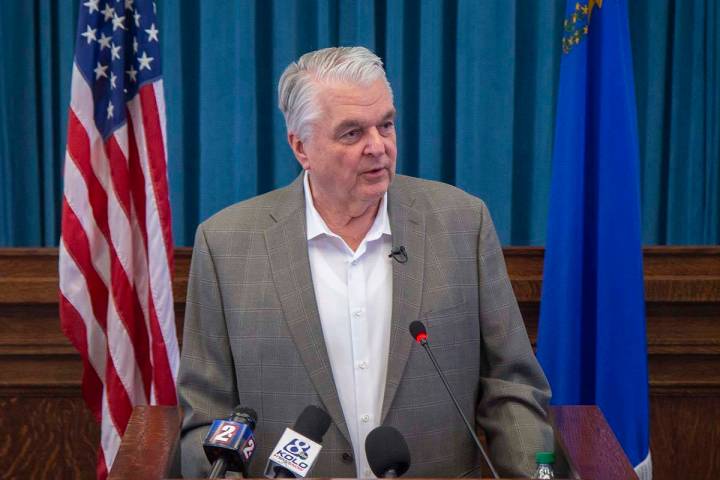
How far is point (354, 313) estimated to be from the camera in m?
2.26

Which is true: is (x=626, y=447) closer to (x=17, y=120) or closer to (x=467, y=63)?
(x=467, y=63)

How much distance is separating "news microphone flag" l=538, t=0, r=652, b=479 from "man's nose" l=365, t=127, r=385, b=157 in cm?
114

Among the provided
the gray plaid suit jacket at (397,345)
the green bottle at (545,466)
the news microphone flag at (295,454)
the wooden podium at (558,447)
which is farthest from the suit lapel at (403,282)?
the news microphone flag at (295,454)

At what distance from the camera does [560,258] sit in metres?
3.20

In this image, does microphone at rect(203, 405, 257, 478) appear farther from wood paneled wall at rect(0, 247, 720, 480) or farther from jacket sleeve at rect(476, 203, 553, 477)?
wood paneled wall at rect(0, 247, 720, 480)

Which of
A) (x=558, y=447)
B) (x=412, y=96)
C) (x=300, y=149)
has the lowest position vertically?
(x=558, y=447)

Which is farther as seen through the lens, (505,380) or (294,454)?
(505,380)

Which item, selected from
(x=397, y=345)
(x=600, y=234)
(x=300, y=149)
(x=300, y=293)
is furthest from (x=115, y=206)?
(x=600, y=234)

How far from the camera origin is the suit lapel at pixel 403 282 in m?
2.21

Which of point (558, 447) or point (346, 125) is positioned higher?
point (346, 125)

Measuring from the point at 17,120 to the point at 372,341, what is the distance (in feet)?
7.42

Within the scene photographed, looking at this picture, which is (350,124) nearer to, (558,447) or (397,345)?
(397,345)

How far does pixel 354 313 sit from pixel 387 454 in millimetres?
647

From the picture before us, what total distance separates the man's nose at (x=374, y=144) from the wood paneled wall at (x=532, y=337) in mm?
1505
